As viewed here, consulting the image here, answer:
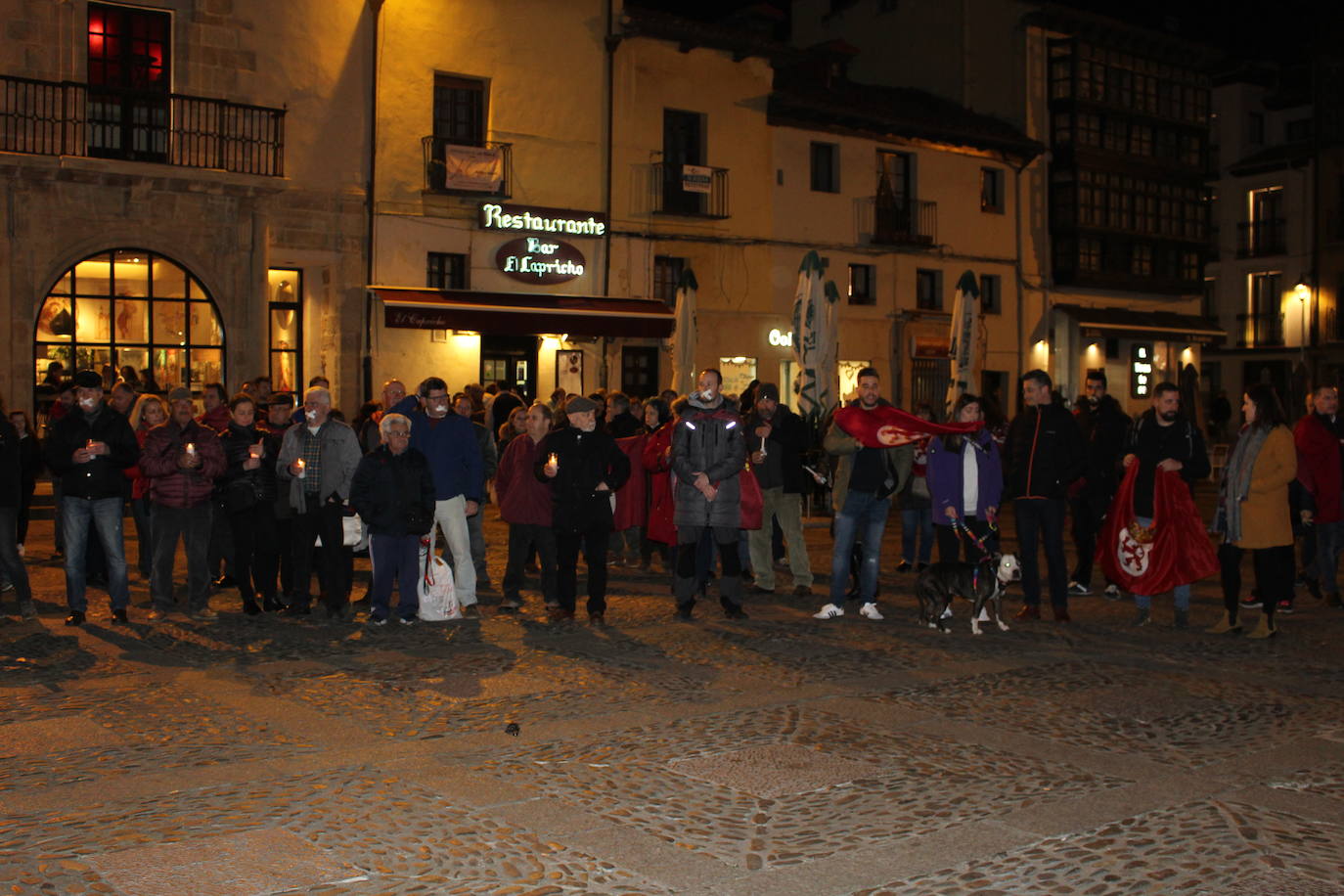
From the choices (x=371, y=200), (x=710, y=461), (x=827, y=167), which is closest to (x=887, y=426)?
(x=710, y=461)

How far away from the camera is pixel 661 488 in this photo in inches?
512

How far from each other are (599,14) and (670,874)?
86.8 ft

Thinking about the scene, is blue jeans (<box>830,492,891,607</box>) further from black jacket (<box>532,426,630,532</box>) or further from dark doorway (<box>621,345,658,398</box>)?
dark doorway (<box>621,345,658,398</box>)

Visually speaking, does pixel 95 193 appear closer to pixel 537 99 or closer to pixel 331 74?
pixel 331 74

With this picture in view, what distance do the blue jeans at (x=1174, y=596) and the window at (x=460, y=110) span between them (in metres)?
19.3

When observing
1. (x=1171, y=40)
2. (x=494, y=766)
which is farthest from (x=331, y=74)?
(x=1171, y=40)

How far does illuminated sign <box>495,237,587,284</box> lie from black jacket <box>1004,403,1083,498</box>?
1832cm

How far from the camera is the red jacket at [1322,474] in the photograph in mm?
11867

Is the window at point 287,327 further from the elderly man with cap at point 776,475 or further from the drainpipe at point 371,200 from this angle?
the elderly man with cap at point 776,475

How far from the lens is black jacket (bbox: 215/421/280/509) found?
11406 millimetres

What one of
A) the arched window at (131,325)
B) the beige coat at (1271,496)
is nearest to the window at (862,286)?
the arched window at (131,325)

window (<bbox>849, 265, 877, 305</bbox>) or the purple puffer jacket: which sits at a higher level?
window (<bbox>849, 265, 877, 305</bbox>)

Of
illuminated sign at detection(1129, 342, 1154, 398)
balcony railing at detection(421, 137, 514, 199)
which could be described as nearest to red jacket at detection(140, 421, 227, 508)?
balcony railing at detection(421, 137, 514, 199)

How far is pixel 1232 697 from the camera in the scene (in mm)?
8188
